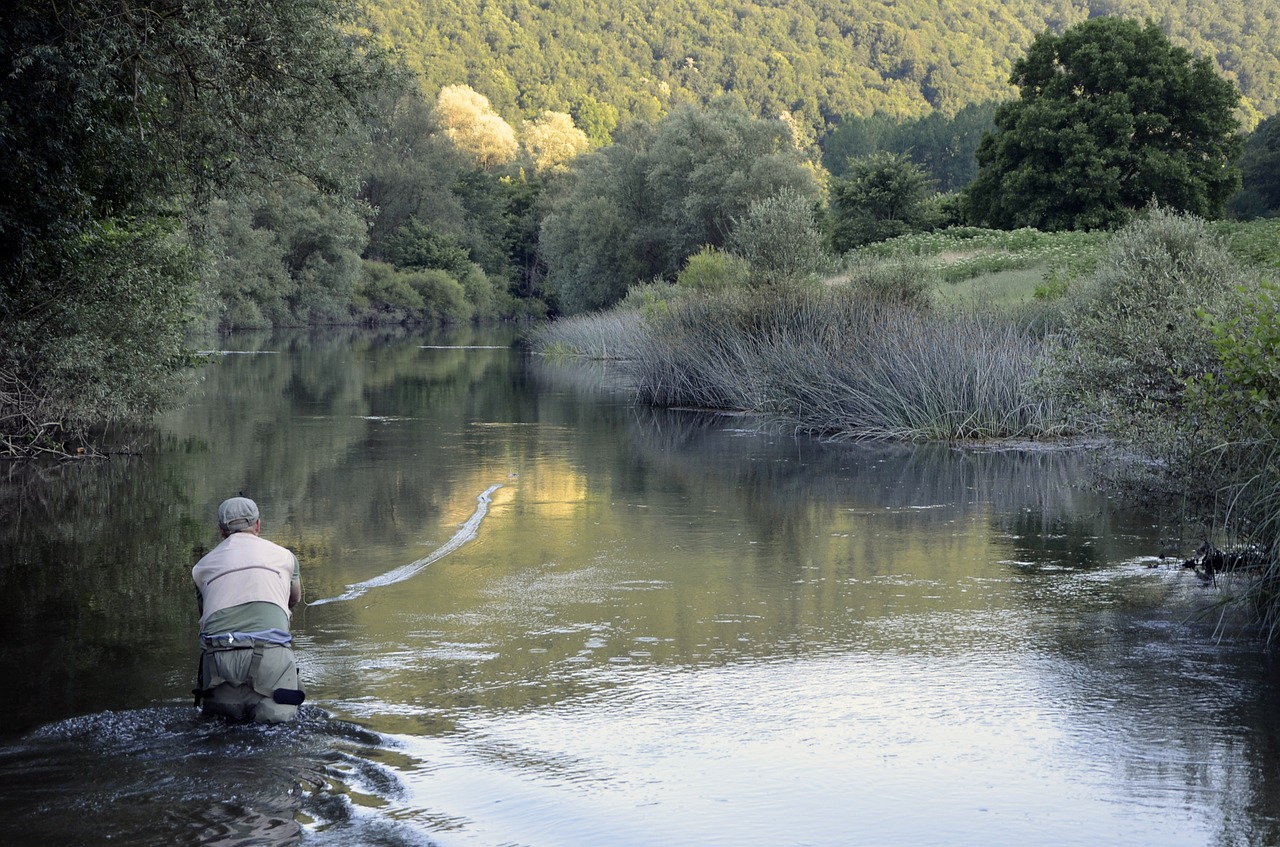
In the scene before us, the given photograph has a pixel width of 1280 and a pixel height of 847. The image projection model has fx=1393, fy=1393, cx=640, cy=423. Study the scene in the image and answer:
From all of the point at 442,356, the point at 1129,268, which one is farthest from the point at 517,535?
the point at 442,356

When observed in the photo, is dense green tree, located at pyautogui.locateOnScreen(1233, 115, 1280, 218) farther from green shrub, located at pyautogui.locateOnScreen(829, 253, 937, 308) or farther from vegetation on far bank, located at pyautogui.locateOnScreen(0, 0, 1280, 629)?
green shrub, located at pyautogui.locateOnScreen(829, 253, 937, 308)

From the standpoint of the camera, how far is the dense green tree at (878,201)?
2485 inches

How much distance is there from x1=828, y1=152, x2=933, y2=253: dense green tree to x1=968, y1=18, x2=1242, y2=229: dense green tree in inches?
161

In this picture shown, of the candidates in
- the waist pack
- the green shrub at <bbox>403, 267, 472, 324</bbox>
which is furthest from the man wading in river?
the green shrub at <bbox>403, 267, 472, 324</bbox>

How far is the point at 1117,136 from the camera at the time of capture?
58.5 m

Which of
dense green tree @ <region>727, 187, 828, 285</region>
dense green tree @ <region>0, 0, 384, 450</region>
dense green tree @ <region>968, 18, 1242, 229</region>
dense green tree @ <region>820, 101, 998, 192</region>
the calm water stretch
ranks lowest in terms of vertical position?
the calm water stretch

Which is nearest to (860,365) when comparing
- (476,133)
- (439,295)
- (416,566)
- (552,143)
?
(416,566)

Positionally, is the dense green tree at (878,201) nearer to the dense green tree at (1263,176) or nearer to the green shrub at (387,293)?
the dense green tree at (1263,176)

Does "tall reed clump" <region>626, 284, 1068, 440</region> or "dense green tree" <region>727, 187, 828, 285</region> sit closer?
"tall reed clump" <region>626, 284, 1068, 440</region>

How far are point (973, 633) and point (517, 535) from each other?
530 cm

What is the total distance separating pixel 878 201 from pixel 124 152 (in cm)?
5351

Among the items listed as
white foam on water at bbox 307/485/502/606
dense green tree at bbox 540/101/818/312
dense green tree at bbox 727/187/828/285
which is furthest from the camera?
dense green tree at bbox 540/101/818/312

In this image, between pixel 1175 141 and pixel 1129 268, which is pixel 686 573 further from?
pixel 1175 141

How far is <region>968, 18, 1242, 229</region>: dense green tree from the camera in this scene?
5797 cm
